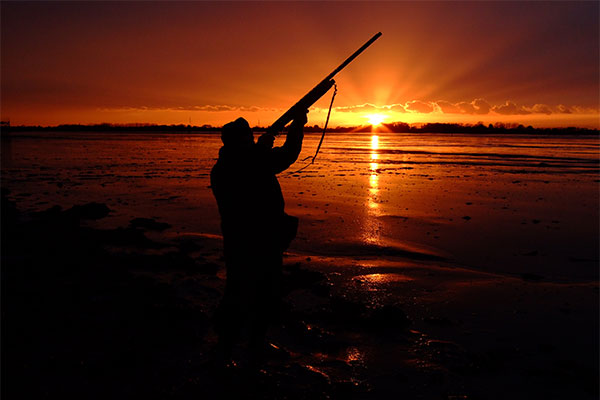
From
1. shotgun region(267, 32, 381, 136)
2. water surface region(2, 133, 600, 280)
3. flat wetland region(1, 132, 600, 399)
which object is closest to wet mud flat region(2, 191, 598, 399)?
flat wetland region(1, 132, 600, 399)

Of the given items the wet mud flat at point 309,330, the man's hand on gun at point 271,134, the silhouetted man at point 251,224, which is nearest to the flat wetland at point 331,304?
the wet mud flat at point 309,330

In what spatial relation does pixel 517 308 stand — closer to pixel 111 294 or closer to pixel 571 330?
pixel 571 330

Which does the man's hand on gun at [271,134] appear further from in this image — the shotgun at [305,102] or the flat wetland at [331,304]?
the flat wetland at [331,304]

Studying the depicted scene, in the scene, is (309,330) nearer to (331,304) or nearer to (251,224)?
(331,304)

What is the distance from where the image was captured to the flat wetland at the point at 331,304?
3.73 meters

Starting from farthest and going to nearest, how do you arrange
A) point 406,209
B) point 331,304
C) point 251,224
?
point 406,209
point 331,304
point 251,224

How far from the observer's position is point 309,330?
467cm

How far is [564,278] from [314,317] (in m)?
4.40

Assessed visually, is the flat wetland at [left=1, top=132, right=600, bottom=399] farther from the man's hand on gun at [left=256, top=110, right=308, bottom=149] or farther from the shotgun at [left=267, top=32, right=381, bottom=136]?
the shotgun at [left=267, top=32, right=381, bottom=136]

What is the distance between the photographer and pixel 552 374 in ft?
12.9

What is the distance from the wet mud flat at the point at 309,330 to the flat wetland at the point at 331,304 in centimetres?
2

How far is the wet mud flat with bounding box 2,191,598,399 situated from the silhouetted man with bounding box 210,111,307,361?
0.49 metres

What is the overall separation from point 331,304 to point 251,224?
7.41 ft

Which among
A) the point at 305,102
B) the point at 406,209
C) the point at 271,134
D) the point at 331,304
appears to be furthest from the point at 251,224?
the point at 406,209
